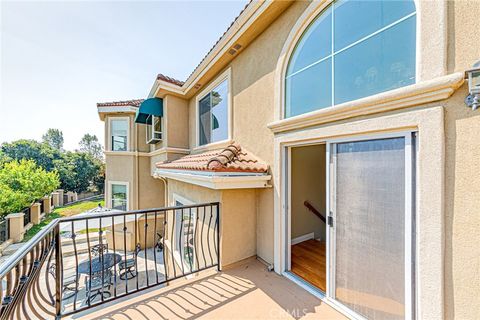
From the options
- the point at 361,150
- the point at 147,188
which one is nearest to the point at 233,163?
the point at 361,150

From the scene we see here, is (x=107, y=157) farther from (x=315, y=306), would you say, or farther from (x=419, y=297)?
(x=419, y=297)

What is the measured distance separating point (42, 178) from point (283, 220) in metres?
27.3

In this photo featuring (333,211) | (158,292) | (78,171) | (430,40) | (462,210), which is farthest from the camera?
(78,171)

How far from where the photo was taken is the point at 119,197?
43.7ft

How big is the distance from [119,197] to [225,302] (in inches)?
499

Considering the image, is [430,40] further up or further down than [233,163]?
further up

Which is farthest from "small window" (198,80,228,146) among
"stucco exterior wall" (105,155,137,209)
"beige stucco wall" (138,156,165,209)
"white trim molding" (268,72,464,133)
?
"stucco exterior wall" (105,155,137,209)

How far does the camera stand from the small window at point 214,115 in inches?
272

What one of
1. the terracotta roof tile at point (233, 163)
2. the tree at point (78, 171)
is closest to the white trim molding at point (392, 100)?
the terracotta roof tile at point (233, 163)

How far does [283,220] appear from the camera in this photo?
4383 millimetres

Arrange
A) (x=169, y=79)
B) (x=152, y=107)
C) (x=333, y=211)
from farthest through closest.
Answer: (x=152, y=107) → (x=169, y=79) → (x=333, y=211)

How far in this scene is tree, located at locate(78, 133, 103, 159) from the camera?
2486 inches

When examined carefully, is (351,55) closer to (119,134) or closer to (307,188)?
(307,188)

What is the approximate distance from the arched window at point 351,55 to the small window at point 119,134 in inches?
493
